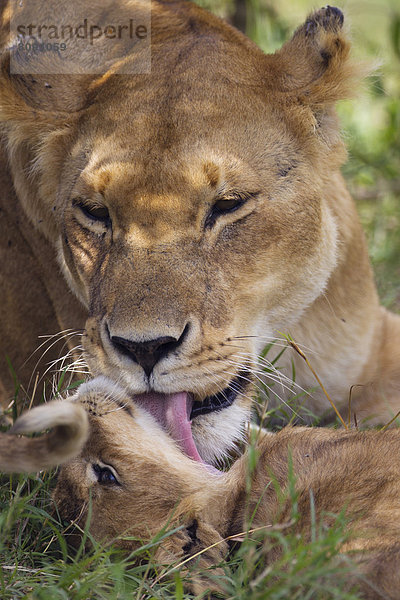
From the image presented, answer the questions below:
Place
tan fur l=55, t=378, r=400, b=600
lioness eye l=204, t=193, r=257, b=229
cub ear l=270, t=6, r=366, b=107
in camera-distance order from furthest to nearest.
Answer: cub ear l=270, t=6, r=366, b=107
lioness eye l=204, t=193, r=257, b=229
tan fur l=55, t=378, r=400, b=600

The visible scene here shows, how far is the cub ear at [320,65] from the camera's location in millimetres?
3506

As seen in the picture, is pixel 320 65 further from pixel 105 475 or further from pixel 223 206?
pixel 105 475

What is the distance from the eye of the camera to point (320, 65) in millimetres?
3562

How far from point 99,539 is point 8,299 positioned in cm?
162

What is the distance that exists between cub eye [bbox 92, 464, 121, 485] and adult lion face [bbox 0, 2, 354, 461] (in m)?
0.26

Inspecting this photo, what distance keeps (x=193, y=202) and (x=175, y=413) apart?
0.71m

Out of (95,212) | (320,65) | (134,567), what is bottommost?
A: (134,567)

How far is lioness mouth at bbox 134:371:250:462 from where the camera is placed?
306 centimetres

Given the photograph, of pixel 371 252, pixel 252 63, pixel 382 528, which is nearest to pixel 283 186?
pixel 252 63

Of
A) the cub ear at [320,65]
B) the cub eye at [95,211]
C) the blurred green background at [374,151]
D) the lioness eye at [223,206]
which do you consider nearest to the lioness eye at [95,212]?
the cub eye at [95,211]

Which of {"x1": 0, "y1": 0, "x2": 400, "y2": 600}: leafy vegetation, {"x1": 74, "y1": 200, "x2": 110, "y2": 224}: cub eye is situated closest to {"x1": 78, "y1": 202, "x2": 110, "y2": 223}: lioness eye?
{"x1": 74, "y1": 200, "x2": 110, "y2": 224}: cub eye

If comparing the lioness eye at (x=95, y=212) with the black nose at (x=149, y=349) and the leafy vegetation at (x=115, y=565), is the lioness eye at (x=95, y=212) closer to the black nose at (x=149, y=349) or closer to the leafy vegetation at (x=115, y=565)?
the black nose at (x=149, y=349)

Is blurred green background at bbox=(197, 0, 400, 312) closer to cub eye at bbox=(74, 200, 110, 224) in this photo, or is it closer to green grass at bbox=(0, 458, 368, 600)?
cub eye at bbox=(74, 200, 110, 224)

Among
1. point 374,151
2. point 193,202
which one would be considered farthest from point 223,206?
point 374,151
